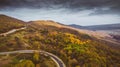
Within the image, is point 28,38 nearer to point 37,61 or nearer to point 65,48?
point 65,48

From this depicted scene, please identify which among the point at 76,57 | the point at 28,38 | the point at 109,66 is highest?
the point at 28,38

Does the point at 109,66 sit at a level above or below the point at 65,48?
below

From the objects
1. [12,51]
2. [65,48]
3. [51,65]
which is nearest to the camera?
[51,65]

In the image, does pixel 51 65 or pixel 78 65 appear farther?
pixel 78 65

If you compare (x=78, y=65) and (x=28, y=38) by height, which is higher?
(x=28, y=38)

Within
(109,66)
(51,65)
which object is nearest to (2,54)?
(51,65)

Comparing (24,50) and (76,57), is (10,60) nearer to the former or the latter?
(24,50)

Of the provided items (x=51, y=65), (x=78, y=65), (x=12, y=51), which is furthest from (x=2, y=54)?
(x=78, y=65)

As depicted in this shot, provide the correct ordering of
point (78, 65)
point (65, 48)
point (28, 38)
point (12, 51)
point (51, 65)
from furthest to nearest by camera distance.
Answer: point (28, 38) → point (65, 48) → point (12, 51) → point (78, 65) → point (51, 65)

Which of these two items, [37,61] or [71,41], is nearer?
[37,61]
